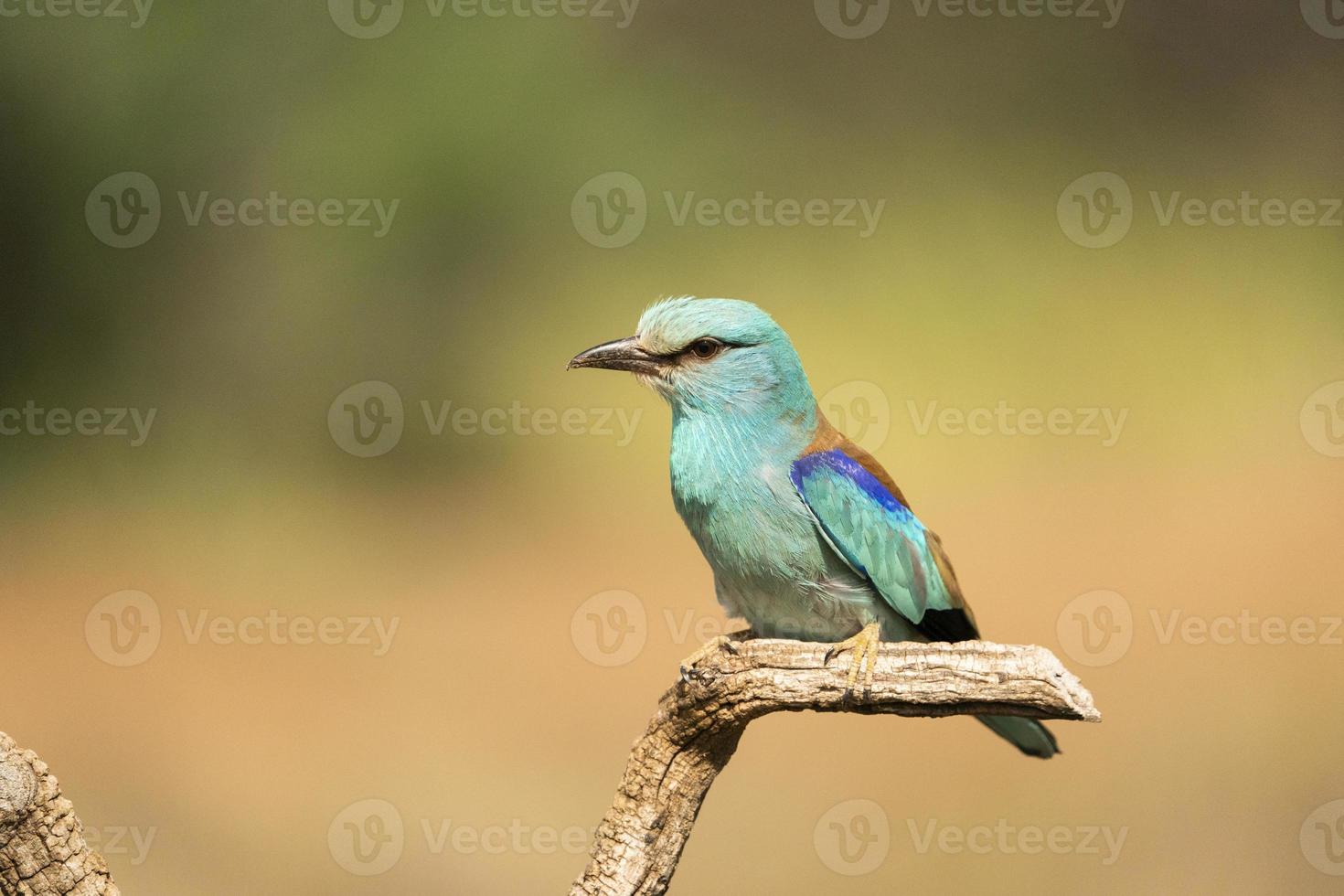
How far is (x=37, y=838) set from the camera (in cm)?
171

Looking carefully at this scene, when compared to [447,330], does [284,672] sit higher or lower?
lower

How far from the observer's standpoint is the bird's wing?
2.14 metres

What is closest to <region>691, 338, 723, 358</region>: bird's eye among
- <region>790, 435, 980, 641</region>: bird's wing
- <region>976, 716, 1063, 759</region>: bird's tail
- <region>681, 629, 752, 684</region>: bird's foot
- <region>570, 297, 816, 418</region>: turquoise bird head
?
<region>570, 297, 816, 418</region>: turquoise bird head

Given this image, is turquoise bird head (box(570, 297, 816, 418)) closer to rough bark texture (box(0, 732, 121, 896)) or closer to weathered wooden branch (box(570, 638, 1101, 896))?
weathered wooden branch (box(570, 638, 1101, 896))

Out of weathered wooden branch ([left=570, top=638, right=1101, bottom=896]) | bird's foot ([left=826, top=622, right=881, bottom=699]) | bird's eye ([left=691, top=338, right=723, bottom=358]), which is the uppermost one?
bird's eye ([left=691, top=338, right=723, bottom=358])

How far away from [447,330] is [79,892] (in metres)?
3.70

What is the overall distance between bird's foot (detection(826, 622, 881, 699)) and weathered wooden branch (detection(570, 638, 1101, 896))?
1 centimetres

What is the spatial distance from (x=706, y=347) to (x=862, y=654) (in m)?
0.62

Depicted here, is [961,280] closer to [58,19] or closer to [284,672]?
[284,672]

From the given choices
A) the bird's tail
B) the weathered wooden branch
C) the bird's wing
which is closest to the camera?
the weathered wooden branch

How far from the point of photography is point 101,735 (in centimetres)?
423

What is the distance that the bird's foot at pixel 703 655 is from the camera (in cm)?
195

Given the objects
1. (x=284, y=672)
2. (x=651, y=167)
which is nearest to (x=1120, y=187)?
(x=651, y=167)

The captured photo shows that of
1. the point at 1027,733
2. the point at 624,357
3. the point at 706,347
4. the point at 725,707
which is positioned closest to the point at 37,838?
the point at 725,707
